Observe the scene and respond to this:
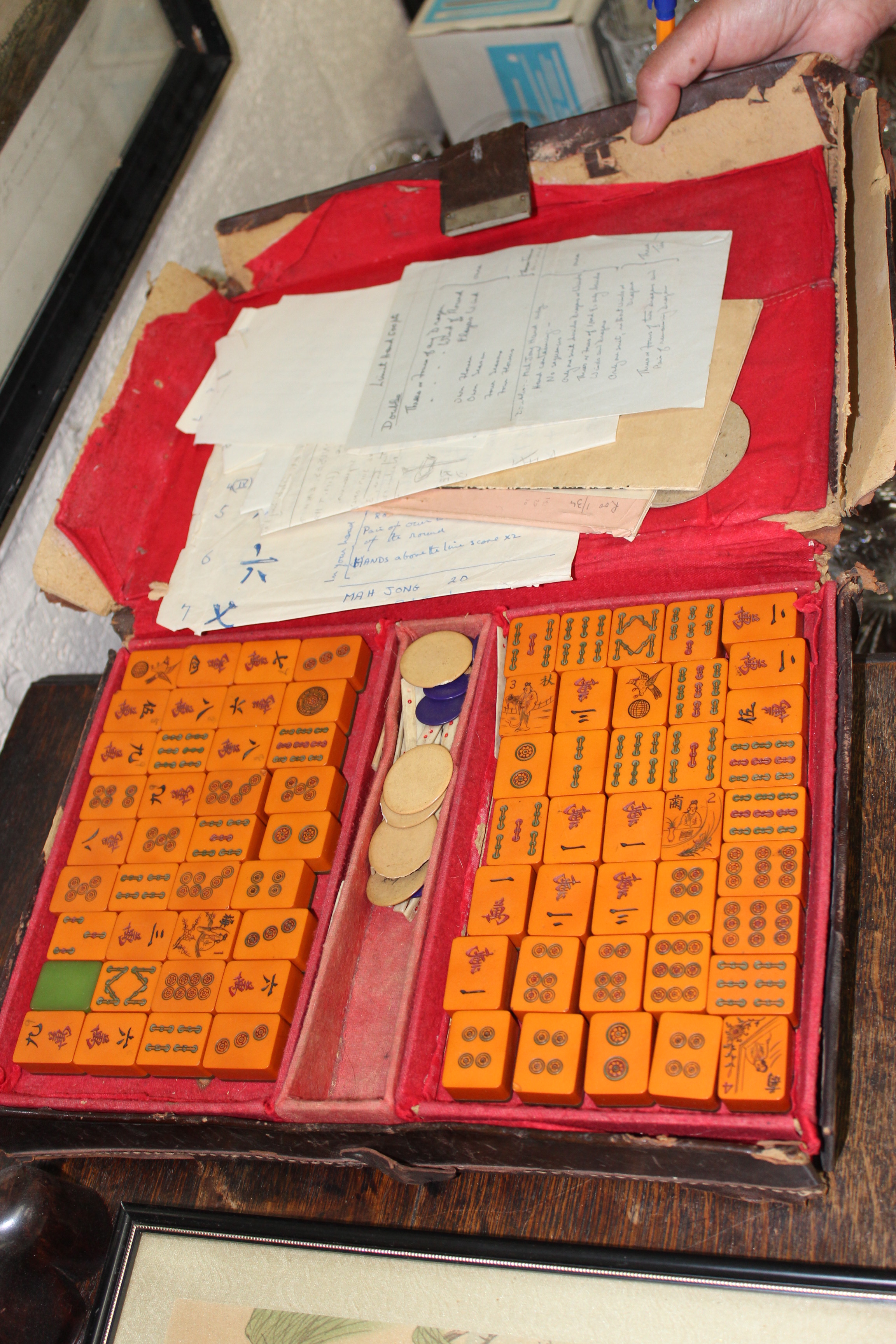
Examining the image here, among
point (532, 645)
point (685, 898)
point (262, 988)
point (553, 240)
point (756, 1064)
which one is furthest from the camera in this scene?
point (553, 240)

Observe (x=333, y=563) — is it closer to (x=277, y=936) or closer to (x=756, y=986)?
(x=277, y=936)

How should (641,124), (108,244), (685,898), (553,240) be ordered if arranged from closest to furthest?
1. (685,898)
2. (641,124)
3. (553,240)
4. (108,244)

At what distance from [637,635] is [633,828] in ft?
0.75

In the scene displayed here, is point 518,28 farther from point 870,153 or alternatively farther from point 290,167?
point 870,153

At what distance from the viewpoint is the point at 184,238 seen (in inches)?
77.3

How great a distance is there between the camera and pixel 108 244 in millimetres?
1719

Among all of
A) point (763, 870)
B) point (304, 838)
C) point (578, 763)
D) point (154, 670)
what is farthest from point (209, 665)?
point (763, 870)

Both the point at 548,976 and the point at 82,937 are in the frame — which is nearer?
the point at 548,976

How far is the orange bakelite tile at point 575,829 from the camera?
1.04m

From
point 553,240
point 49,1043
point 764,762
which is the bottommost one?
point 49,1043

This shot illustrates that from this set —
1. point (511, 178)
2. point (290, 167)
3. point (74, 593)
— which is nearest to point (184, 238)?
point (290, 167)

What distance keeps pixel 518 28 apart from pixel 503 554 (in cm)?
156

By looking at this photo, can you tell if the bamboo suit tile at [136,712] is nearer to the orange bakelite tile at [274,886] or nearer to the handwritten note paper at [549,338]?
the orange bakelite tile at [274,886]

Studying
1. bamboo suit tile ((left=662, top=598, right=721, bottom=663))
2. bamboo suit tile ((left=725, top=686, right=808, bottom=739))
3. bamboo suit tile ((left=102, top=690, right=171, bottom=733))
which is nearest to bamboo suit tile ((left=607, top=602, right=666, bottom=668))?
bamboo suit tile ((left=662, top=598, right=721, bottom=663))
